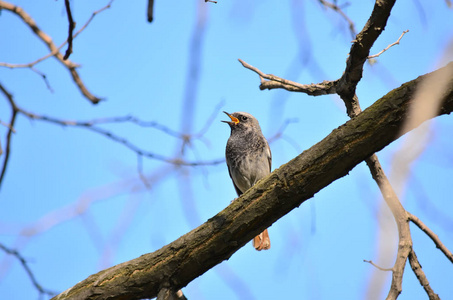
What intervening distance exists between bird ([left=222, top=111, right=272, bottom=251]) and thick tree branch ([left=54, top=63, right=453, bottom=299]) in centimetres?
329

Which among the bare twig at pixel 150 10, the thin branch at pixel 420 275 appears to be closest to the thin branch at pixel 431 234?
the thin branch at pixel 420 275

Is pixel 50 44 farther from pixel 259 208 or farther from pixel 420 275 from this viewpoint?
pixel 420 275

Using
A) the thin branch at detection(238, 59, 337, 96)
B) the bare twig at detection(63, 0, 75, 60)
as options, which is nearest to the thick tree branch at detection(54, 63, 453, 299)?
the thin branch at detection(238, 59, 337, 96)

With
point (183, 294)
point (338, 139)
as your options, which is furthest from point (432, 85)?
point (183, 294)

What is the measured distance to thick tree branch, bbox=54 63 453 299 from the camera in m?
3.35

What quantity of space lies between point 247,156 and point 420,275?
12.0 ft

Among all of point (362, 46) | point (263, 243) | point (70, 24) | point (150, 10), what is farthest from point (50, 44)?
point (263, 243)

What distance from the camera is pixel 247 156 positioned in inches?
286

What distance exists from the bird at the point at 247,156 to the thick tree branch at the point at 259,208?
10.8 ft

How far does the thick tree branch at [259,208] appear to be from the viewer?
3346mm

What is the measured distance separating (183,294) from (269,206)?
114cm

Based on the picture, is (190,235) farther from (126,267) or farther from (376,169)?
(376,169)

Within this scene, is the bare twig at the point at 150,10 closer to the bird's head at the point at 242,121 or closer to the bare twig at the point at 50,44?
the bare twig at the point at 50,44

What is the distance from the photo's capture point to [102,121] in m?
4.52
